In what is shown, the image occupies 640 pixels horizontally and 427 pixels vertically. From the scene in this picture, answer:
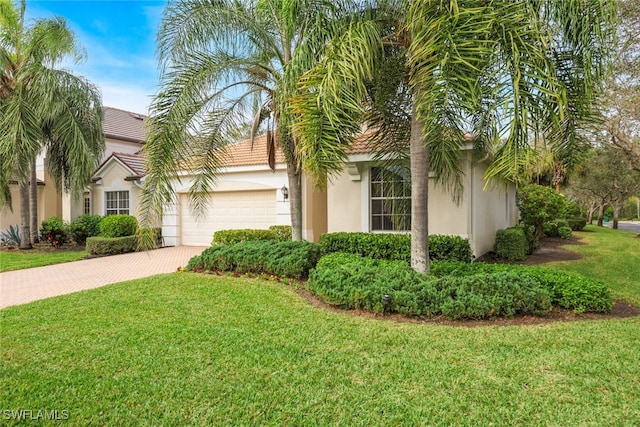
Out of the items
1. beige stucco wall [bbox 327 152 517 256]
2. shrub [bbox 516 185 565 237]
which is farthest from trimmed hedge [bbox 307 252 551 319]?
shrub [bbox 516 185 565 237]

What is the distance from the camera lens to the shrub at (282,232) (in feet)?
46.1

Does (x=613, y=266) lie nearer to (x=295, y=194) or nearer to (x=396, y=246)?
(x=396, y=246)

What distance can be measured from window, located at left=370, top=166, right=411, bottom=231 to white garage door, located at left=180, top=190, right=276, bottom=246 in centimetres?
513

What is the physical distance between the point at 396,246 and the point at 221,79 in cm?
608

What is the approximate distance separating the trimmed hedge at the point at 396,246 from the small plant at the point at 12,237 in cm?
1535

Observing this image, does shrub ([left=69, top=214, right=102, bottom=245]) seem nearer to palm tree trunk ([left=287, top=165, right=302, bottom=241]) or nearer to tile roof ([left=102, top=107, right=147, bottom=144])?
tile roof ([left=102, top=107, right=147, bottom=144])

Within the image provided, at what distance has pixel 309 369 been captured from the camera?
4.07 m

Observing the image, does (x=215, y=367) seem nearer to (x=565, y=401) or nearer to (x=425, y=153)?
(x=565, y=401)

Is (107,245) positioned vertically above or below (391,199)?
below

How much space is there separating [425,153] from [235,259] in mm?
5508

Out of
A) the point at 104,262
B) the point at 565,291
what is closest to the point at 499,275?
the point at 565,291

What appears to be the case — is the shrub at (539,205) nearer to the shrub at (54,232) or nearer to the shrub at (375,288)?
the shrub at (375,288)

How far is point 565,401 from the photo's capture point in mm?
3424

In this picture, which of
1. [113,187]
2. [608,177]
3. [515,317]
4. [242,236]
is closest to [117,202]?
[113,187]
